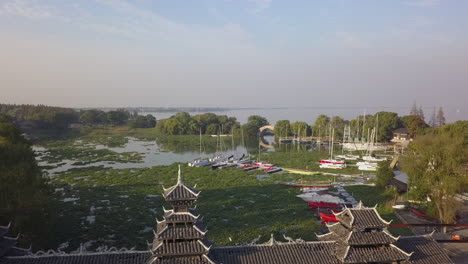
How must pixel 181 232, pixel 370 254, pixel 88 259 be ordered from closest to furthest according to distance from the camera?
pixel 181 232 < pixel 88 259 < pixel 370 254

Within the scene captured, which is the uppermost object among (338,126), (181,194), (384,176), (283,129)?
(338,126)

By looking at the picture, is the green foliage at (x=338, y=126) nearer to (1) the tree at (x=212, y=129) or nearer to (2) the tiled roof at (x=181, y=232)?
(1) the tree at (x=212, y=129)

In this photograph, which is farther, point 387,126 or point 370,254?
point 387,126

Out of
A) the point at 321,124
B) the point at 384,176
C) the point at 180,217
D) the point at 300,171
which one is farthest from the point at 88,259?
the point at 321,124

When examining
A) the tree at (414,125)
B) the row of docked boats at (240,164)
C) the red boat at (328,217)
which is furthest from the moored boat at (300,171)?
the tree at (414,125)

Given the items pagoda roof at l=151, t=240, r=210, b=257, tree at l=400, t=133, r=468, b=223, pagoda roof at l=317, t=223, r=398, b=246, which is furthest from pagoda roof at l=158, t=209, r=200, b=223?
tree at l=400, t=133, r=468, b=223

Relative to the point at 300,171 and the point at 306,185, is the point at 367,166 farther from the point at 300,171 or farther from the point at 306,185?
the point at 306,185
